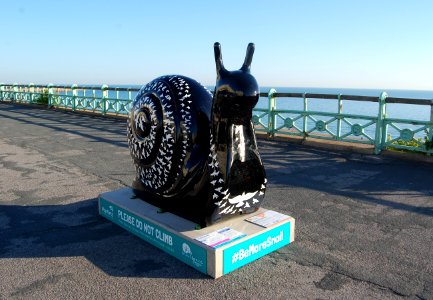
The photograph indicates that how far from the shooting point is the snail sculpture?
3.28m

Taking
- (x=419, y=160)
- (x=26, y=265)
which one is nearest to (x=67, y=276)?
(x=26, y=265)

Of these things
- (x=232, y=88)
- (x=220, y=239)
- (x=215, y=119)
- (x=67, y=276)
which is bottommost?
(x=67, y=276)

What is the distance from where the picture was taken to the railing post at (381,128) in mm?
7957

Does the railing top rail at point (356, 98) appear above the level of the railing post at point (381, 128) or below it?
above

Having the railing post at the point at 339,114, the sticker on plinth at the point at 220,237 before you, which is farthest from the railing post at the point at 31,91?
the sticker on plinth at the point at 220,237

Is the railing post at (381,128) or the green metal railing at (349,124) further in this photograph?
the railing post at (381,128)

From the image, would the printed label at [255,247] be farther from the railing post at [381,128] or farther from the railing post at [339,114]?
the railing post at [339,114]

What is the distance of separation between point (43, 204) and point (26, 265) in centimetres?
176

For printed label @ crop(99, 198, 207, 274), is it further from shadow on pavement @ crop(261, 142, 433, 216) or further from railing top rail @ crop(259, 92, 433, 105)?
→ railing top rail @ crop(259, 92, 433, 105)

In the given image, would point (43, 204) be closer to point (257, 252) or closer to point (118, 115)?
point (257, 252)

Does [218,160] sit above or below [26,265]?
above

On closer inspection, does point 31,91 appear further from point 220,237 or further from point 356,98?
point 220,237

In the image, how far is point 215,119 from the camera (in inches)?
131

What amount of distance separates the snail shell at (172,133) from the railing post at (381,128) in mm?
5362
